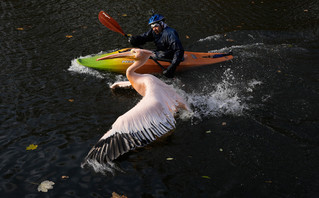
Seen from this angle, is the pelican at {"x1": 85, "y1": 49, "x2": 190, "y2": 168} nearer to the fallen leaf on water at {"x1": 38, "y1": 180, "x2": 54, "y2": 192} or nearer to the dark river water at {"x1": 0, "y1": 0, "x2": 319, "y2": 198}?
the dark river water at {"x1": 0, "y1": 0, "x2": 319, "y2": 198}

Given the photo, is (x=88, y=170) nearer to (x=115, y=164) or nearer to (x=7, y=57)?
(x=115, y=164)

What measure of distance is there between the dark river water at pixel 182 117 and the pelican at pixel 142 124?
311 millimetres

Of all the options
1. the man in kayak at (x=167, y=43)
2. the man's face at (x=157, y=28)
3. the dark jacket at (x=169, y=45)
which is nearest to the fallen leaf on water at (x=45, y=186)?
the man in kayak at (x=167, y=43)

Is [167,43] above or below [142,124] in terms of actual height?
above

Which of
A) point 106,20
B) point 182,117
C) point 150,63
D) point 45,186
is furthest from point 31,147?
point 106,20

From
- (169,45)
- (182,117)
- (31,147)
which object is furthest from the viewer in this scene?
(169,45)

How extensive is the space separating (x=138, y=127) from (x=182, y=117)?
1.43 m

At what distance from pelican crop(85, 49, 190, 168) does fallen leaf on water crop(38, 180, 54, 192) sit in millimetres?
616

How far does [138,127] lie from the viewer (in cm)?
439

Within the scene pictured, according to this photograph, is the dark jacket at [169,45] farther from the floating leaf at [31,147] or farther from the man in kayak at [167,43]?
the floating leaf at [31,147]

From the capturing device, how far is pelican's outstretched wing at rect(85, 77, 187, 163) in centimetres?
424

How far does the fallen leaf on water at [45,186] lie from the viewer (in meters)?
4.00

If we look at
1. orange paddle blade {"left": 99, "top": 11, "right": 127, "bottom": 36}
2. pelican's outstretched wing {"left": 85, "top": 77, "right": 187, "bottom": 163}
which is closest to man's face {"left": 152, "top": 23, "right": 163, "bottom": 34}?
orange paddle blade {"left": 99, "top": 11, "right": 127, "bottom": 36}

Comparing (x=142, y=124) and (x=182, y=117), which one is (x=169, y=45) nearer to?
(x=182, y=117)
